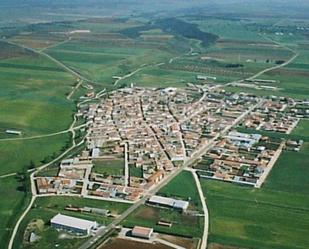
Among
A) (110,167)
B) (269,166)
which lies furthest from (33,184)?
(269,166)

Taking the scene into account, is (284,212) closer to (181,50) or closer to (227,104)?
(227,104)

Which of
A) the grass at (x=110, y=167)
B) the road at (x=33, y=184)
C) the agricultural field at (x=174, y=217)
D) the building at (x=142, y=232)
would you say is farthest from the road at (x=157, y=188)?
the road at (x=33, y=184)

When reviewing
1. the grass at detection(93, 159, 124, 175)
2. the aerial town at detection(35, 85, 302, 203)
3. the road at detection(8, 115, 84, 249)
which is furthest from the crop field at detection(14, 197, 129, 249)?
the grass at detection(93, 159, 124, 175)

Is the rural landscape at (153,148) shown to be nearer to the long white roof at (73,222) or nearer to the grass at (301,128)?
the long white roof at (73,222)

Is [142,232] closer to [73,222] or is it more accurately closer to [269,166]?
[73,222]

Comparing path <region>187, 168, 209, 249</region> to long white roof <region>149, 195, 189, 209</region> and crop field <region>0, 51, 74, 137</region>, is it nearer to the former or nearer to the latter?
long white roof <region>149, 195, 189, 209</region>
